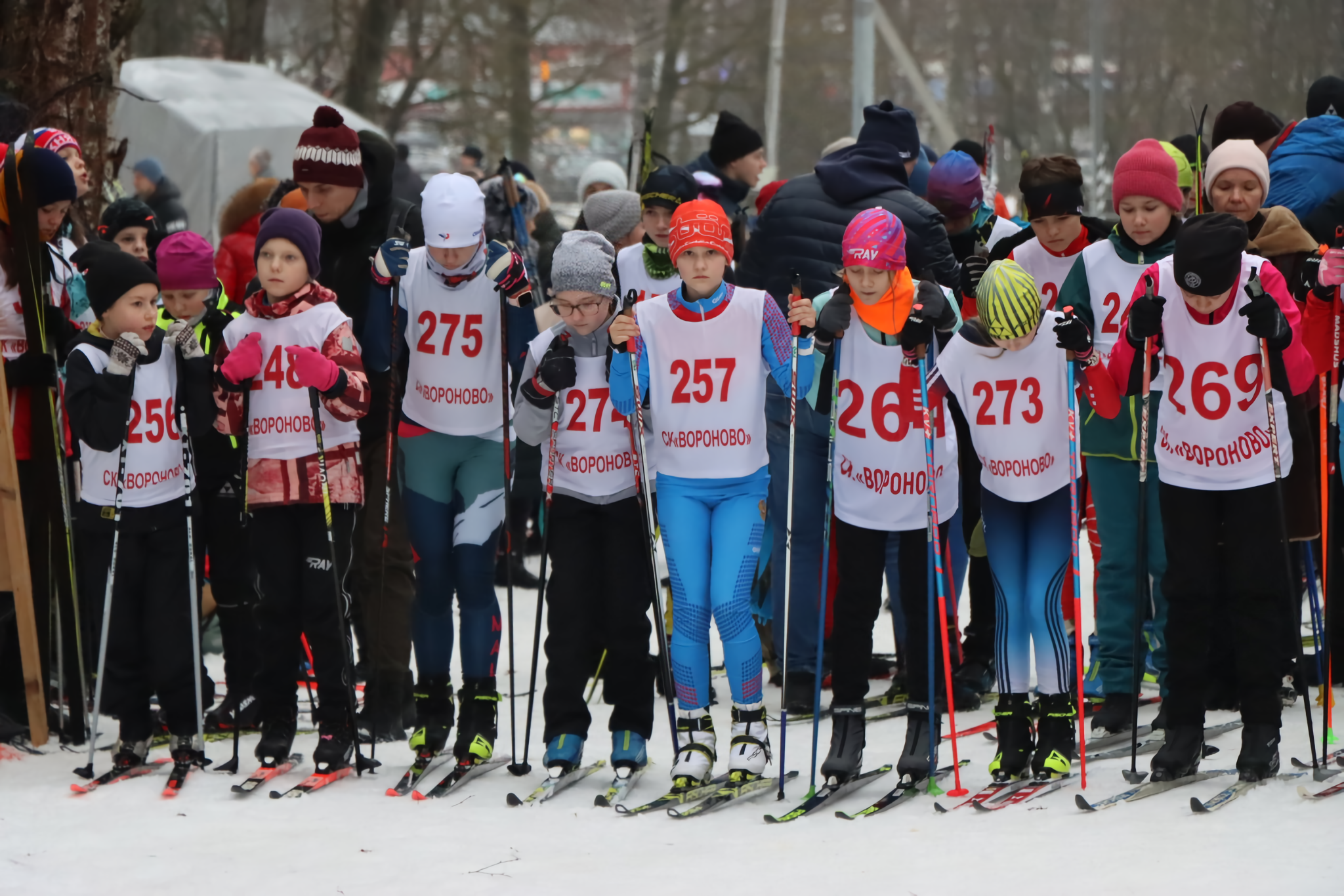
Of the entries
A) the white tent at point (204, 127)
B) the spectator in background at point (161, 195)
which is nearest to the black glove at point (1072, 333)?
the spectator in background at point (161, 195)

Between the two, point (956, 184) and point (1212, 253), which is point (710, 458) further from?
point (956, 184)

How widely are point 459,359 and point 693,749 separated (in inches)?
62.5

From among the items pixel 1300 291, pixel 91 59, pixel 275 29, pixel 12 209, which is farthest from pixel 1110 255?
pixel 275 29

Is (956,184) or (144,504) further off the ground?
(956,184)

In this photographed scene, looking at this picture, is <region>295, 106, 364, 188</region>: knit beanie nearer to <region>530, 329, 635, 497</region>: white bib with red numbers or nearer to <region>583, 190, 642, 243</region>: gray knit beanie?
<region>530, 329, 635, 497</region>: white bib with red numbers

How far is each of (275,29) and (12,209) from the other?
101 feet

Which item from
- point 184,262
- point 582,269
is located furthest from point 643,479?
point 184,262

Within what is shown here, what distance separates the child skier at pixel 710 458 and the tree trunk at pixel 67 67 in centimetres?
358

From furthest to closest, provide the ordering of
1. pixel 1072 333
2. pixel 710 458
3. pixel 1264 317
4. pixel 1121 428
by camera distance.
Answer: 1. pixel 1121 428
2. pixel 710 458
3. pixel 1072 333
4. pixel 1264 317

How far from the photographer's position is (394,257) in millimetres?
5602

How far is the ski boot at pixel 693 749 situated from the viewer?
5.23 meters

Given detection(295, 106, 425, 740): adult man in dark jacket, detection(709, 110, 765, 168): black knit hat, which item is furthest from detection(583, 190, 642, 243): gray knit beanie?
detection(295, 106, 425, 740): adult man in dark jacket

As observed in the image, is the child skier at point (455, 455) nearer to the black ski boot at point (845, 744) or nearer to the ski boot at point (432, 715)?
the ski boot at point (432, 715)

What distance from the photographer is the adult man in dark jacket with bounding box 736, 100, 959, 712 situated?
20.3 feet
